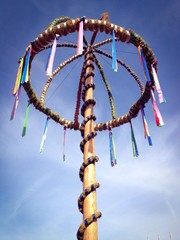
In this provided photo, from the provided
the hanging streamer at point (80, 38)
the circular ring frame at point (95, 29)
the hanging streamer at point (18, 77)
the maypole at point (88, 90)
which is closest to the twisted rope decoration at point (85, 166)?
the maypole at point (88, 90)

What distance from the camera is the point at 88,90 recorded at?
5828 millimetres

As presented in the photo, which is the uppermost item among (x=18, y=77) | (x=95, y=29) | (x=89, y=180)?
(x=95, y=29)

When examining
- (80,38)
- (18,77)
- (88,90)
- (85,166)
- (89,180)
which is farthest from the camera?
(18,77)

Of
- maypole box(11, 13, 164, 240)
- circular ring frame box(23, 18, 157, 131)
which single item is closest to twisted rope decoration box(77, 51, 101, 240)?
maypole box(11, 13, 164, 240)

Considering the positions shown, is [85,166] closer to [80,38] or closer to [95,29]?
[80,38]

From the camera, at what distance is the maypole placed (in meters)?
4.16

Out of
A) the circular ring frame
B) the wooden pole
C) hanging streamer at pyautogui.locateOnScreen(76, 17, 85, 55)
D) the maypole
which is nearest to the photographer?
the wooden pole

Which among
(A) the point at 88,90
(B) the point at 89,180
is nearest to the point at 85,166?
(B) the point at 89,180

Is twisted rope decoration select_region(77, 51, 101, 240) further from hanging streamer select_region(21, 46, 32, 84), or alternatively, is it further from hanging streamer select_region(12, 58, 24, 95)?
hanging streamer select_region(12, 58, 24, 95)

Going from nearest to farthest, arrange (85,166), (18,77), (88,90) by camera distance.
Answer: (85,166) < (88,90) < (18,77)

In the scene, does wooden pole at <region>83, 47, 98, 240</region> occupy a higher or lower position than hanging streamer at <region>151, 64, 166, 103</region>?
lower

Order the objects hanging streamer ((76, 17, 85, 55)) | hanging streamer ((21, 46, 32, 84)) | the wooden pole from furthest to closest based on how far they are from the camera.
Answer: hanging streamer ((21, 46, 32, 84)), hanging streamer ((76, 17, 85, 55)), the wooden pole

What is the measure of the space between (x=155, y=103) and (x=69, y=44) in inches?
204

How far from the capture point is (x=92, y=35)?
817cm
